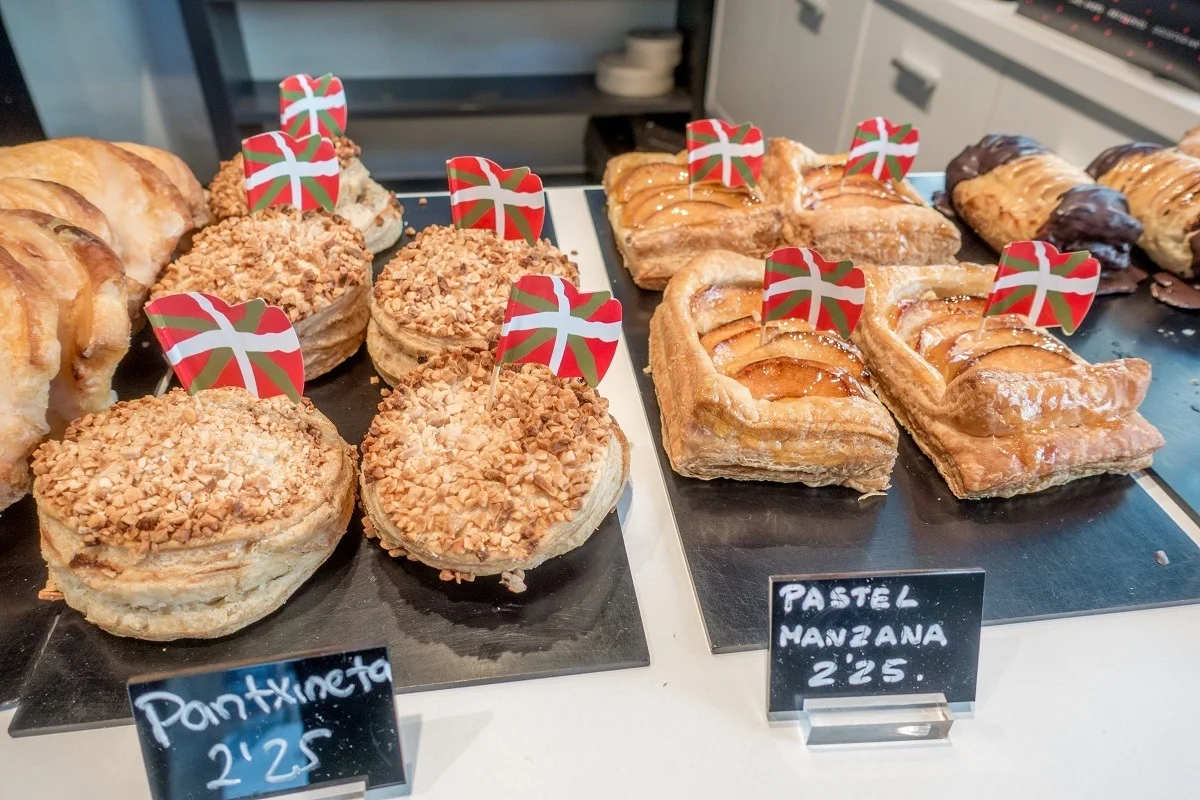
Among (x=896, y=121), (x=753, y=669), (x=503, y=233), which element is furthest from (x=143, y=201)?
(x=896, y=121)

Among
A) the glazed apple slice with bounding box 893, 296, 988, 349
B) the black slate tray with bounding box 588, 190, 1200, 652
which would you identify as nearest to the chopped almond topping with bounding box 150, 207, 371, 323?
the black slate tray with bounding box 588, 190, 1200, 652

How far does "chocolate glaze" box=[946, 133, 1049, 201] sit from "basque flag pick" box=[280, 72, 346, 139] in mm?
2731

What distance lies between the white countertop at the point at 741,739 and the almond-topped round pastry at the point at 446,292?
1005mm

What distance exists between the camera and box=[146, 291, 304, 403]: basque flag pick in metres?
1.90

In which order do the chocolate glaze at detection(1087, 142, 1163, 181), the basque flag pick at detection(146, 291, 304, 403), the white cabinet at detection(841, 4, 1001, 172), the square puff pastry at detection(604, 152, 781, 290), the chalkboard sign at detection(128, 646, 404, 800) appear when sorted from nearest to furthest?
1. the chalkboard sign at detection(128, 646, 404, 800)
2. the basque flag pick at detection(146, 291, 304, 403)
3. the square puff pastry at detection(604, 152, 781, 290)
4. the chocolate glaze at detection(1087, 142, 1163, 181)
5. the white cabinet at detection(841, 4, 1001, 172)

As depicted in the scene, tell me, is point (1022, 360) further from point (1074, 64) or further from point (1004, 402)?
point (1074, 64)

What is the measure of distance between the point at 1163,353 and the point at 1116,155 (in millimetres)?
1173

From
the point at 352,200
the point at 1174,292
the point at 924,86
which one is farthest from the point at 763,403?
the point at 924,86

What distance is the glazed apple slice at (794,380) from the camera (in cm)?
239

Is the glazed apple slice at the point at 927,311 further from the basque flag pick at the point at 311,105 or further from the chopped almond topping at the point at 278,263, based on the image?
the basque flag pick at the point at 311,105

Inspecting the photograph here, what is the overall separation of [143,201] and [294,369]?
1.37m

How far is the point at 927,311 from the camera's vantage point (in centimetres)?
280

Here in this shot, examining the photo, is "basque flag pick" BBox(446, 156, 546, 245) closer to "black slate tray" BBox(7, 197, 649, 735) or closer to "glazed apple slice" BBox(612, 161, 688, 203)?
"glazed apple slice" BBox(612, 161, 688, 203)

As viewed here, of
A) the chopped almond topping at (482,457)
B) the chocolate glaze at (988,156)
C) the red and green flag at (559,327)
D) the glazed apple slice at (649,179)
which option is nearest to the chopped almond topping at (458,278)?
the chopped almond topping at (482,457)
